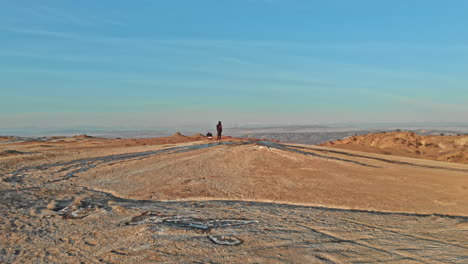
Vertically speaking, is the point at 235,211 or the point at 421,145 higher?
the point at 421,145

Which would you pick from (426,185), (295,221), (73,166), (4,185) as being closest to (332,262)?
(295,221)

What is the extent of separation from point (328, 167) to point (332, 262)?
9516 millimetres

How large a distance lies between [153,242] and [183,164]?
30.1 feet

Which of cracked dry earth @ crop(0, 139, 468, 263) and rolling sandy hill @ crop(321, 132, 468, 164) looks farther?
rolling sandy hill @ crop(321, 132, 468, 164)

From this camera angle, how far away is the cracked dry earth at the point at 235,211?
5.70 meters

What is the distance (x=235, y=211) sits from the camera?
28.2ft

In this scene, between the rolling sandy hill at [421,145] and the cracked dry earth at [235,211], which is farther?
the rolling sandy hill at [421,145]

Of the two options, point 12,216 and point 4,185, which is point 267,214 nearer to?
point 12,216

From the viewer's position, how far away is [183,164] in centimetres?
1512

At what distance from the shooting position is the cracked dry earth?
224 inches

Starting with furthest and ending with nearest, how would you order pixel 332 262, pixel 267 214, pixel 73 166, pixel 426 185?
pixel 73 166 → pixel 426 185 → pixel 267 214 → pixel 332 262

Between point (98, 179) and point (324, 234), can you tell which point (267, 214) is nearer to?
point (324, 234)

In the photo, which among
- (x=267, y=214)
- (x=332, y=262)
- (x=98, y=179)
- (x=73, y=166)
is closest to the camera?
(x=332, y=262)

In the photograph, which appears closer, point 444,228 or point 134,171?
point 444,228
